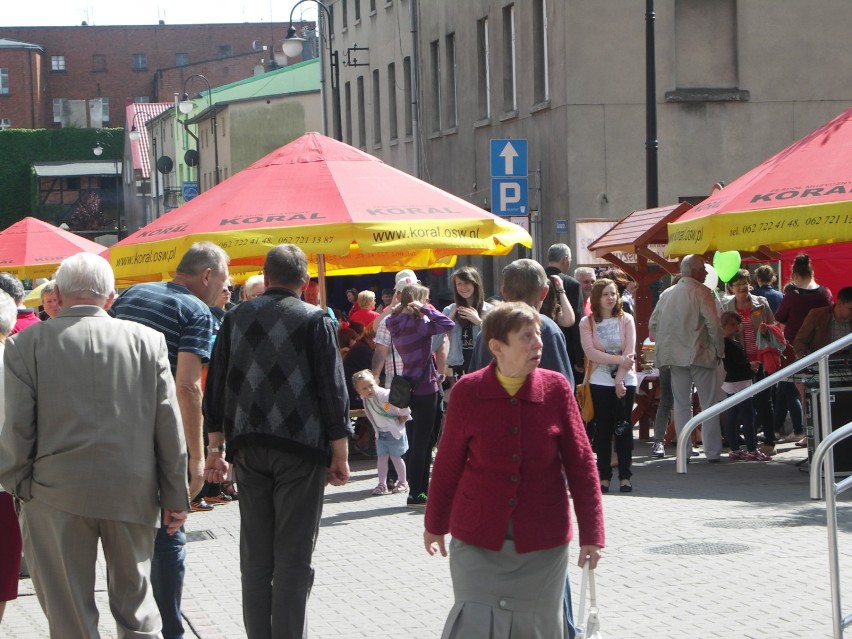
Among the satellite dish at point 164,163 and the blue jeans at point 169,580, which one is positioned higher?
the satellite dish at point 164,163

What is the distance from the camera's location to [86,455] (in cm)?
578

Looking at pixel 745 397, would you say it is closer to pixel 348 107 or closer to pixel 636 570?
pixel 636 570

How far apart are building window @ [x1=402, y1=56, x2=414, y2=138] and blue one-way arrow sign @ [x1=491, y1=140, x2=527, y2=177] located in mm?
17685

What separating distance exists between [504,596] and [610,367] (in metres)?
6.64

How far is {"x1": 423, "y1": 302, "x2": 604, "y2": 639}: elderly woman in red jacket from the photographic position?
5.23 metres

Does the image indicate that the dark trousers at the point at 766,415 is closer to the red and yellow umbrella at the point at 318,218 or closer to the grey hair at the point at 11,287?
the red and yellow umbrella at the point at 318,218

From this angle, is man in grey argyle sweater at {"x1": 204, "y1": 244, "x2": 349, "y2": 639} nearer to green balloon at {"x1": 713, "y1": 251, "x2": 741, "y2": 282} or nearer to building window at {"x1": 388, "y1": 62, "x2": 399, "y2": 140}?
green balloon at {"x1": 713, "y1": 251, "x2": 741, "y2": 282}

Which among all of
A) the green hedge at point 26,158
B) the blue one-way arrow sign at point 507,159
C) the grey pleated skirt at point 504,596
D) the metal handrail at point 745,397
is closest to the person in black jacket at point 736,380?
the metal handrail at point 745,397

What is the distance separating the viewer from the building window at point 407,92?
38.4 metres

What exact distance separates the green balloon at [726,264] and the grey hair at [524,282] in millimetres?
10272

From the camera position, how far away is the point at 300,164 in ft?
40.8

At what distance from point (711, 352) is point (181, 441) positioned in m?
8.56

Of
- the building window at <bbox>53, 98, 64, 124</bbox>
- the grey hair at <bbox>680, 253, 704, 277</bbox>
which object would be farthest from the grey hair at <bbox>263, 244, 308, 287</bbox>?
the building window at <bbox>53, 98, 64, 124</bbox>

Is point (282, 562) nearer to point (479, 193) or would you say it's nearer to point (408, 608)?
point (408, 608)
